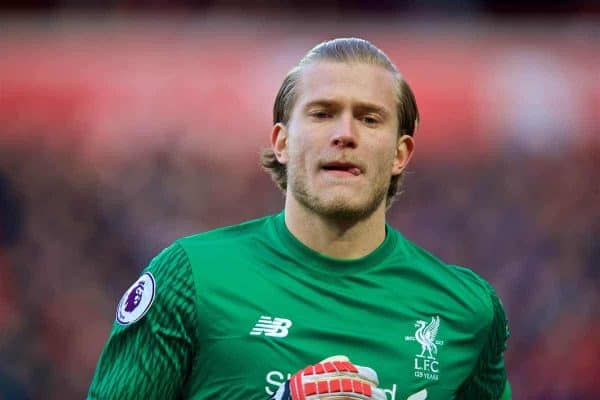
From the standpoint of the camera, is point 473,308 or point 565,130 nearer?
point 473,308

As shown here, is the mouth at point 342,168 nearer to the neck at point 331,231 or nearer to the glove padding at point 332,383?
the neck at point 331,231

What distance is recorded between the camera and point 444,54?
4.71 metres

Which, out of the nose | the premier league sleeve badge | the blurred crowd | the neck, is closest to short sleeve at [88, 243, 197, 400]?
the premier league sleeve badge

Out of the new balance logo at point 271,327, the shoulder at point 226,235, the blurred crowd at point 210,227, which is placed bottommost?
the blurred crowd at point 210,227

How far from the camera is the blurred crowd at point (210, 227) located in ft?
14.9

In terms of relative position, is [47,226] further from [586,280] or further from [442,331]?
[442,331]

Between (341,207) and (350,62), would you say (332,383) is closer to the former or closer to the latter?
(341,207)

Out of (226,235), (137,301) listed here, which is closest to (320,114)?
(226,235)

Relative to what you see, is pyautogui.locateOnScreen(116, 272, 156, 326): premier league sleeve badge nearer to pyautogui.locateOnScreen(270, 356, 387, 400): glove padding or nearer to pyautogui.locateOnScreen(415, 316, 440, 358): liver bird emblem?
pyautogui.locateOnScreen(270, 356, 387, 400): glove padding

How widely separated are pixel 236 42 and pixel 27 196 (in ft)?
3.87

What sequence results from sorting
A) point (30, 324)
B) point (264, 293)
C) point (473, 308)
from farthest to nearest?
point (30, 324) → point (473, 308) → point (264, 293)

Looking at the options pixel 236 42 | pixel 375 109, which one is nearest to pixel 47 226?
pixel 236 42

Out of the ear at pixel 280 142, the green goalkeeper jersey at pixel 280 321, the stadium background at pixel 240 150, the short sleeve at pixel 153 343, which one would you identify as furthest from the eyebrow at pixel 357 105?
the stadium background at pixel 240 150

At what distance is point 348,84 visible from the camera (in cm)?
222
